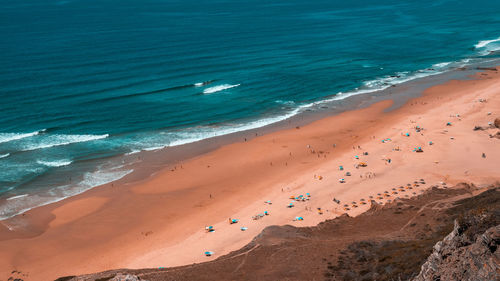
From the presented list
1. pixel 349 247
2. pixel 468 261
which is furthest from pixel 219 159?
pixel 468 261

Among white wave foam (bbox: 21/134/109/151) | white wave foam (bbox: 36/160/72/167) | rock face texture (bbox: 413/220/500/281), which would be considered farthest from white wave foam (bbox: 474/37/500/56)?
rock face texture (bbox: 413/220/500/281)

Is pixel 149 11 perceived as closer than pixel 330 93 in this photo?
No

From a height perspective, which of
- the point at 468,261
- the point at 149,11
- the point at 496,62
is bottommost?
the point at 496,62

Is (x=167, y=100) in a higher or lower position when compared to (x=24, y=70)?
lower

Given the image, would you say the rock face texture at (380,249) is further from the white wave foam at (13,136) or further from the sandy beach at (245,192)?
the white wave foam at (13,136)

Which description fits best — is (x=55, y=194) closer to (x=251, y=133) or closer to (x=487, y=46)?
(x=251, y=133)

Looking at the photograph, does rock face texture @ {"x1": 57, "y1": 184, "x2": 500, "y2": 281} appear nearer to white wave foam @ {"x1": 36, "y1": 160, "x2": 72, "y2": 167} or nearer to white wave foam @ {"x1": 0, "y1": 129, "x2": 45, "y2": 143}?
white wave foam @ {"x1": 36, "y1": 160, "x2": 72, "y2": 167}

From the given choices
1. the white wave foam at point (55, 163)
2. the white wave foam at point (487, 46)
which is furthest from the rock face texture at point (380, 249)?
the white wave foam at point (487, 46)

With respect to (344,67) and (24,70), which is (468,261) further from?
(24,70)
